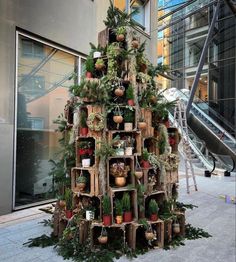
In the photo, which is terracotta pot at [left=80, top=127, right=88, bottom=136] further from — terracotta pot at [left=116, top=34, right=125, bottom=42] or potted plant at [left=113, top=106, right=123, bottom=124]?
terracotta pot at [left=116, top=34, right=125, bottom=42]

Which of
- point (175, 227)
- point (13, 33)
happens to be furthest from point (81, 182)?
point (13, 33)

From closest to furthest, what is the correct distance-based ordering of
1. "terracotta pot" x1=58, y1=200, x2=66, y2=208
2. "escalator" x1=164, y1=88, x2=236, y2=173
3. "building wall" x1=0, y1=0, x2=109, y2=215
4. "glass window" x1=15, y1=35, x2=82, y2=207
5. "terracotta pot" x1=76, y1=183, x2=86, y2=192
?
"terracotta pot" x1=76, y1=183, x2=86, y2=192
"terracotta pot" x1=58, y1=200, x2=66, y2=208
"building wall" x1=0, y1=0, x2=109, y2=215
"glass window" x1=15, y1=35, x2=82, y2=207
"escalator" x1=164, y1=88, x2=236, y2=173

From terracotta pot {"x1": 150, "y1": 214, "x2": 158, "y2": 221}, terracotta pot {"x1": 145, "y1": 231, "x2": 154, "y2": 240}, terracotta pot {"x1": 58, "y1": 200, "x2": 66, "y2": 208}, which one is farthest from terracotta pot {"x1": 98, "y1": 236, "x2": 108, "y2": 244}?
terracotta pot {"x1": 58, "y1": 200, "x2": 66, "y2": 208}

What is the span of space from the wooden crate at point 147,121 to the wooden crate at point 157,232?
102 centimetres

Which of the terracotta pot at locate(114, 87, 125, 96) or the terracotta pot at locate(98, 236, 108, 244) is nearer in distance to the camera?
the terracotta pot at locate(98, 236, 108, 244)

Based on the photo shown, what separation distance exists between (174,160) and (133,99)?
104cm

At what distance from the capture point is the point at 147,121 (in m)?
3.43

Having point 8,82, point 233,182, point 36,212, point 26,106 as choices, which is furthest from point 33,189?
point 233,182

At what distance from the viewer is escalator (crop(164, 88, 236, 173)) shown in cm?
979

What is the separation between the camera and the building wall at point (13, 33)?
4.34 metres

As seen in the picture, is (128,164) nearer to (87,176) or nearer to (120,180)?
(120,180)

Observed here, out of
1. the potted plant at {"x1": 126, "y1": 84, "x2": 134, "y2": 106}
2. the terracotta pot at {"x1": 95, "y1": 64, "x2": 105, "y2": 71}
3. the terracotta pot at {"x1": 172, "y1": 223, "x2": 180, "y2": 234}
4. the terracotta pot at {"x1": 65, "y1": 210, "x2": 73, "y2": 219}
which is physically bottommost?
the terracotta pot at {"x1": 172, "y1": 223, "x2": 180, "y2": 234}

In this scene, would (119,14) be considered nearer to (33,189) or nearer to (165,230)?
(165,230)

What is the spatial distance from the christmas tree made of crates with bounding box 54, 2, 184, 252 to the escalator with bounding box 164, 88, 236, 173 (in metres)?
6.61
